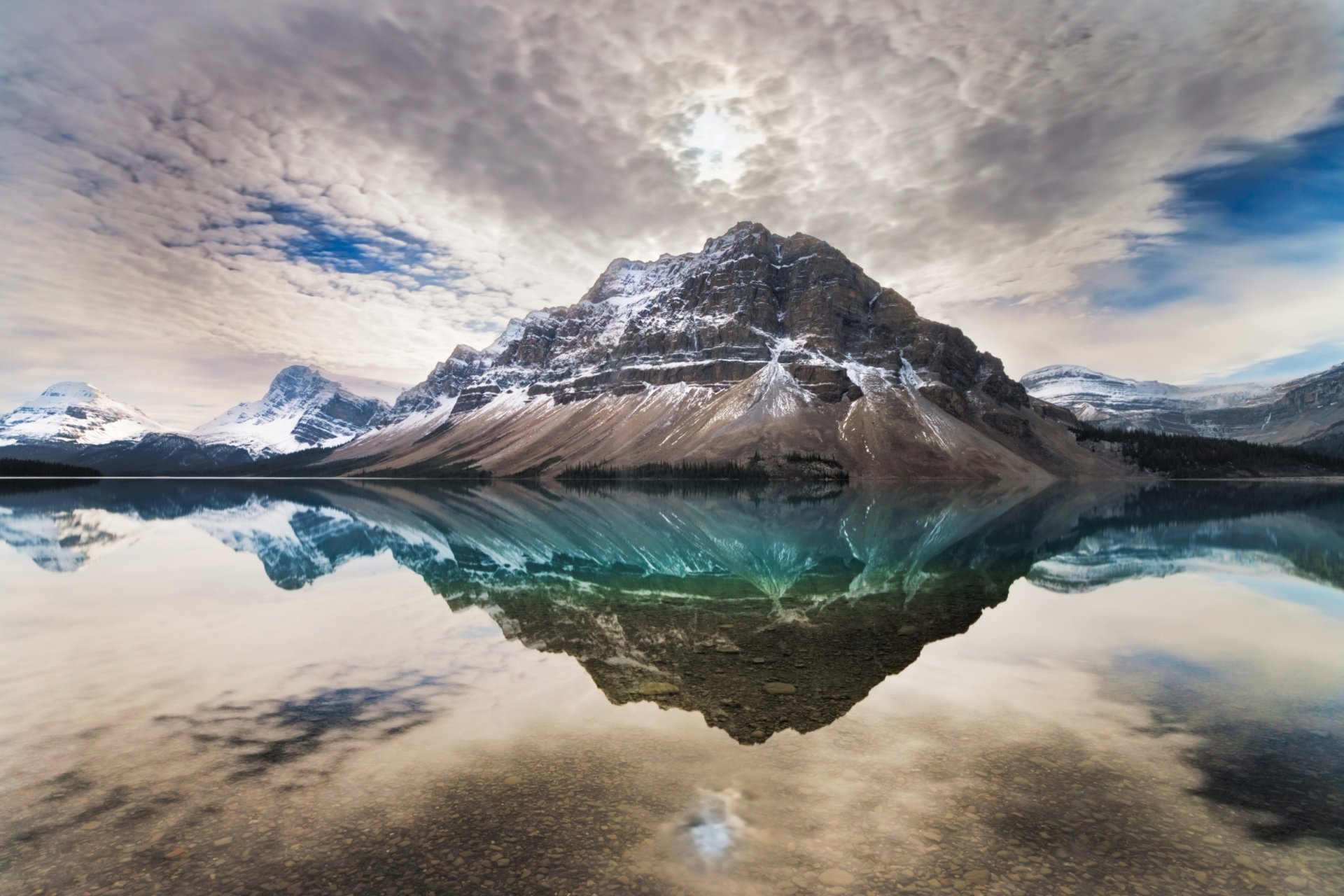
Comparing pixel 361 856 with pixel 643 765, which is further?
pixel 643 765

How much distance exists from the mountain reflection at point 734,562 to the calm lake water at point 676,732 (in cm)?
32

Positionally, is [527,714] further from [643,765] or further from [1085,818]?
[1085,818]

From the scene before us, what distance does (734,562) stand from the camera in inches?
1954

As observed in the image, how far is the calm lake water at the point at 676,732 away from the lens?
37.7ft

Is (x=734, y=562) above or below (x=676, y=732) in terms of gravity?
above

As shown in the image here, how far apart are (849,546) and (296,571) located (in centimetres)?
4565

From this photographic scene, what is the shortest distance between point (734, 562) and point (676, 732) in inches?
1285

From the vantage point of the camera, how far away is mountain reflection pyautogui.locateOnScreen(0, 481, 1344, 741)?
74.0ft

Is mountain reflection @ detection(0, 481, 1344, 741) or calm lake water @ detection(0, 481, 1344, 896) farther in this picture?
mountain reflection @ detection(0, 481, 1344, 741)

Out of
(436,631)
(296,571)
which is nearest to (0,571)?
(296,571)

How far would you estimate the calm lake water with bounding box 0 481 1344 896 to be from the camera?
11492mm

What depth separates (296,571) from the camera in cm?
4731

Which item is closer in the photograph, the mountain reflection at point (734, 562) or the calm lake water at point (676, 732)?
the calm lake water at point (676, 732)

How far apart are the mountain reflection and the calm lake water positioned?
1.06ft
